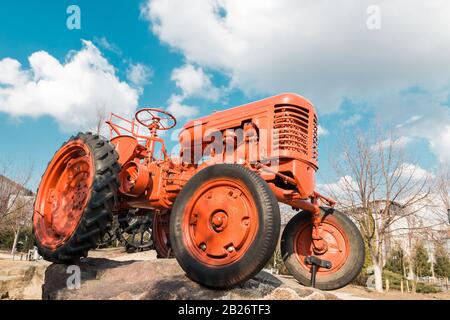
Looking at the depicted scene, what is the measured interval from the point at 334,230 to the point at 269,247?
80.6 inches

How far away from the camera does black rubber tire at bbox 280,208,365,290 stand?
437 centimetres

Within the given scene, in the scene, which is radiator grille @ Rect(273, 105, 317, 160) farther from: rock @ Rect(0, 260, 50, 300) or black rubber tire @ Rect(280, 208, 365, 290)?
rock @ Rect(0, 260, 50, 300)

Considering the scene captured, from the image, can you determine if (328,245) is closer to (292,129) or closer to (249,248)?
(292,129)

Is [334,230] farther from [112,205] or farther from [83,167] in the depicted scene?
[83,167]

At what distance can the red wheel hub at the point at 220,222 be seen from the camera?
10.7 feet

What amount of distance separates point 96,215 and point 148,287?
1.23 meters

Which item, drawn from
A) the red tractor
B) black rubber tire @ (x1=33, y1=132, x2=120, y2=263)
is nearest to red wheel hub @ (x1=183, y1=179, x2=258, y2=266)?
the red tractor

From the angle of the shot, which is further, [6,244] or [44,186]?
[6,244]

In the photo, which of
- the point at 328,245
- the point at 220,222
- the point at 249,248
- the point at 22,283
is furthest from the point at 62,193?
the point at 328,245

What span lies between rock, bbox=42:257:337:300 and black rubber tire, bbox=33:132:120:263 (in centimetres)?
34

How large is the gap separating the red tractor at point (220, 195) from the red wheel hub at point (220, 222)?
0.01m

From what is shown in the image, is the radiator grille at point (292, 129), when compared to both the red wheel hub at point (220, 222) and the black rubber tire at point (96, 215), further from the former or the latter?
the black rubber tire at point (96, 215)
